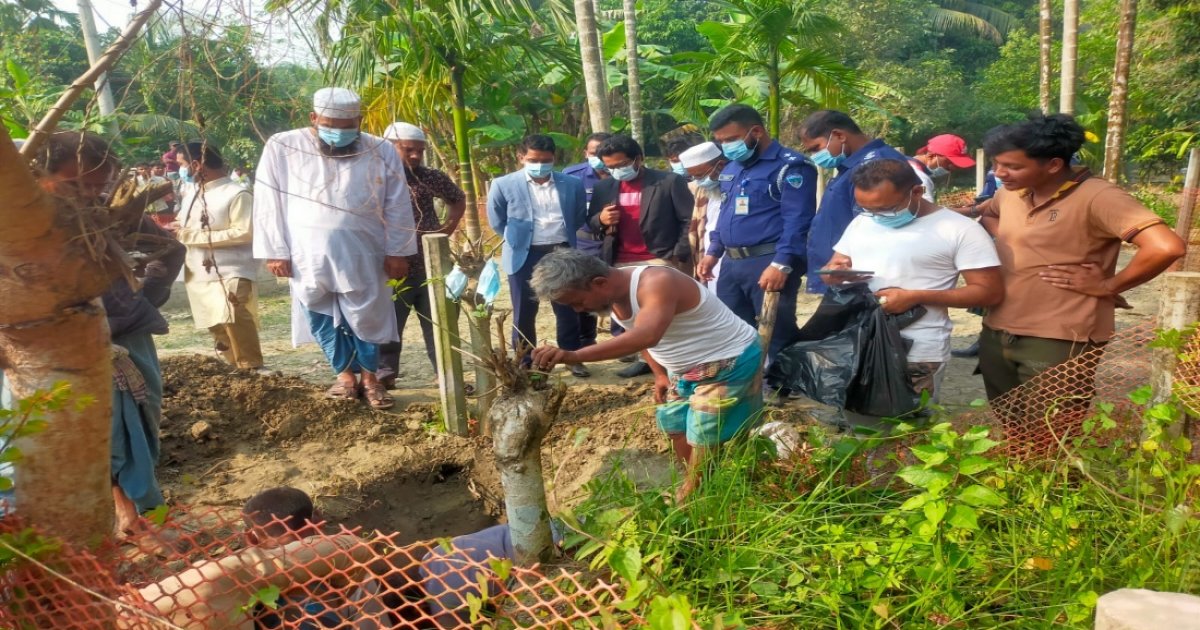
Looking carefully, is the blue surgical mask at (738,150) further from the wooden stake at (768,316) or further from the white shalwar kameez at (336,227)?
the white shalwar kameez at (336,227)

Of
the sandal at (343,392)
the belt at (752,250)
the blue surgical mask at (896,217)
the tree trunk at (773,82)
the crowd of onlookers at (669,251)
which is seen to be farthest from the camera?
the tree trunk at (773,82)

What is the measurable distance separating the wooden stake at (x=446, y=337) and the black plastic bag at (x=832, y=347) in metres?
1.79

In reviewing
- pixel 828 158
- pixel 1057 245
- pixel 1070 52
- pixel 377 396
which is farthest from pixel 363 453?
pixel 1070 52

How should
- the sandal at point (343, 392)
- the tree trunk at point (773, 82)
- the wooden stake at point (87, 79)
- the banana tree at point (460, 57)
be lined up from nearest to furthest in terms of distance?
the wooden stake at point (87, 79), the sandal at point (343, 392), the banana tree at point (460, 57), the tree trunk at point (773, 82)

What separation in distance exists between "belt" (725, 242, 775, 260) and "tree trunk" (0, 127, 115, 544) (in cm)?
343

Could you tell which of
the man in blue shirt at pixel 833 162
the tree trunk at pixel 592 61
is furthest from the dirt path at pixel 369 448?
the tree trunk at pixel 592 61

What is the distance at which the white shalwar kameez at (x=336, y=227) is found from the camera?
14.4 feet

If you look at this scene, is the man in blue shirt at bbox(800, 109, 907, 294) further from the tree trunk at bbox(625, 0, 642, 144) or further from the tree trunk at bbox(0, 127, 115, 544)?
the tree trunk at bbox(625, 0, 642, 144)

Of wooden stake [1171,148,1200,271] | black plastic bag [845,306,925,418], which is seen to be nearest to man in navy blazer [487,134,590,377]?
black plastic bag [845,306,925,418]

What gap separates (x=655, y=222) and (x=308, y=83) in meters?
3.24

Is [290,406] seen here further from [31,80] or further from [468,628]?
[468,628]

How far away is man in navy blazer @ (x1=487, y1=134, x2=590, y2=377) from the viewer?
5.19m

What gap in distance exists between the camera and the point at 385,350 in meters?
5.17

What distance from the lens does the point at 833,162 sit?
176 inches
